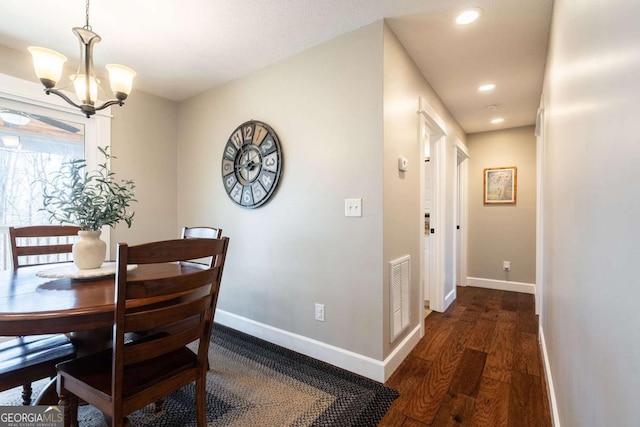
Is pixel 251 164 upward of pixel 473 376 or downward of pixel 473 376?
upward

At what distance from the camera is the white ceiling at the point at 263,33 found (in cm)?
184

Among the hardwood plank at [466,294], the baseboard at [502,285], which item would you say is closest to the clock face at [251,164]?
the hardwood plank at [466,294]

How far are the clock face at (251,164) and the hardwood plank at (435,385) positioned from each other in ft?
5.88

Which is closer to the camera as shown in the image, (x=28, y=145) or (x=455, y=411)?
(x=455, y=411)

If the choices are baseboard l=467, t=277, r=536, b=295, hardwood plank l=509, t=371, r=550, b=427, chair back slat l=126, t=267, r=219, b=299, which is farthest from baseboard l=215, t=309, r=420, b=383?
baseboard l=467, t=277, r=536, b=295

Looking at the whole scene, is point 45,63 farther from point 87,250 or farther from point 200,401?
point 200,401

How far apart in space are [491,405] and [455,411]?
0.25m

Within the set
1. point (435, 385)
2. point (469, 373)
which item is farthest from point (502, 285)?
point (435, 385)

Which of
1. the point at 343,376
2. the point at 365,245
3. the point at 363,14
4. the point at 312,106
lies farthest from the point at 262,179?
the point at 343,376

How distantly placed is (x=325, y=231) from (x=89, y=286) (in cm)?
141

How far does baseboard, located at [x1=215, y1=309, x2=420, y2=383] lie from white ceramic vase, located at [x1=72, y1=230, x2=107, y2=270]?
1424 millimetres

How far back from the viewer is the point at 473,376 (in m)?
2.03

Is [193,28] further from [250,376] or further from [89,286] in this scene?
[250,376]

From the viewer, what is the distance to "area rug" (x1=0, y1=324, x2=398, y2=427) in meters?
1.57
